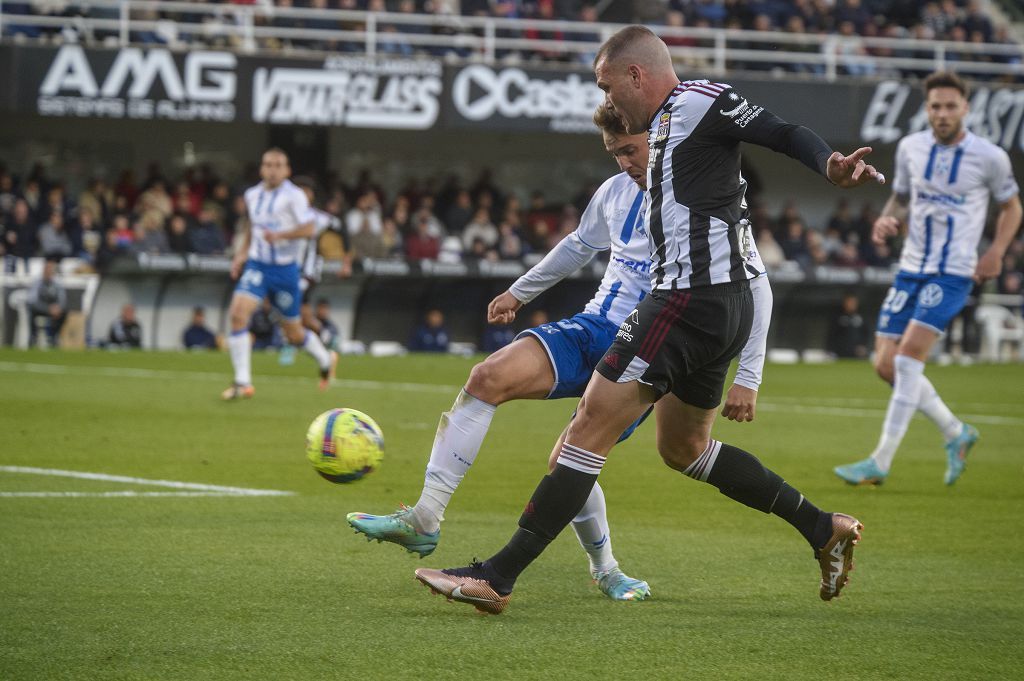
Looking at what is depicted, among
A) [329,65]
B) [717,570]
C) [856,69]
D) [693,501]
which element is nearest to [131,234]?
[329,65]

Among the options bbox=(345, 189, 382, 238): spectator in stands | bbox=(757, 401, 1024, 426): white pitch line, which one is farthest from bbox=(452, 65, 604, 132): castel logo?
bbox=(757, 401, 1024, 426): white pitch line

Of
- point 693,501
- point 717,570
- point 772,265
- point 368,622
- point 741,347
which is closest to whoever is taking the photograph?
point 368,622

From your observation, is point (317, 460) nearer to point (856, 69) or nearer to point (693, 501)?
point (693, 501)

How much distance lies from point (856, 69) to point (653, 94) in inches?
955

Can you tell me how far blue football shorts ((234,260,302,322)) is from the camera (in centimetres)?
1471

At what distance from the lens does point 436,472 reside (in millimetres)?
5461

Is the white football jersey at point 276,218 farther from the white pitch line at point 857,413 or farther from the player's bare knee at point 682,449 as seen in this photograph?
the player's bare knee at point 682,449

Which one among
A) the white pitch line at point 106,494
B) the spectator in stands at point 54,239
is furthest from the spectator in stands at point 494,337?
the white pitch line at point 106,494

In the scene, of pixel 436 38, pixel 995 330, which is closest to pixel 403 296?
pixel 436 38

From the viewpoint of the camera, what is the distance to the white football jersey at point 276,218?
48.8 ft

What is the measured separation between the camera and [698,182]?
506cm

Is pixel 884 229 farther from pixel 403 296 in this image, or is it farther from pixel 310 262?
pixel 403 296

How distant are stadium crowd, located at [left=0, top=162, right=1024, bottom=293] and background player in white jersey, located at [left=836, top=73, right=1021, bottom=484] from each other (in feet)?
47.6

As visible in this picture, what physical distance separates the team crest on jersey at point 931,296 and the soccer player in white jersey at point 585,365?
4.00 metres
